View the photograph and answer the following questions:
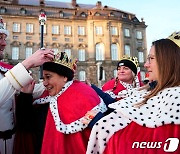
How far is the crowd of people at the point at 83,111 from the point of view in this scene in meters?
1.66

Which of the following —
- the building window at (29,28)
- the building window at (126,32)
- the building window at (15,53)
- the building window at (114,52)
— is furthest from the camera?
the building window at (126,32)

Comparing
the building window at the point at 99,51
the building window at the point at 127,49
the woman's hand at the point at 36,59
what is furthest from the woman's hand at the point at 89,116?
the building window at the point at 127,49

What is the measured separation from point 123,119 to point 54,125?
100 centimetres

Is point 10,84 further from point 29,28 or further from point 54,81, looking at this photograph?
point 29,28

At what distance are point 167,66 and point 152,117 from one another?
0.36 meters

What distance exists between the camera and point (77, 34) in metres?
38.7

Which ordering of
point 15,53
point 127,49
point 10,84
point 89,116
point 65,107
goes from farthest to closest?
Result: point 127,49
point 15,53
point 65,107
point 89,116
point 10,84

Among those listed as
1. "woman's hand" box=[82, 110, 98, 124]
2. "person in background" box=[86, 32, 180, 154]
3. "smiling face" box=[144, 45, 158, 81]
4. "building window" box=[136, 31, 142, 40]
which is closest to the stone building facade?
"building window" box=[136, 31, 142, 40]

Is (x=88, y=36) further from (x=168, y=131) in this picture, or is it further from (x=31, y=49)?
(x=168, y=131)

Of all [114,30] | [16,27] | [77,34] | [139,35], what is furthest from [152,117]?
[139,35]

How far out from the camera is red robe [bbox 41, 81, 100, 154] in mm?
2494

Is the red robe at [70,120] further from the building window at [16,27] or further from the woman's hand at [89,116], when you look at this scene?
the building window at [16,27]

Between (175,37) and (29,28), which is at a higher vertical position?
(29,28)

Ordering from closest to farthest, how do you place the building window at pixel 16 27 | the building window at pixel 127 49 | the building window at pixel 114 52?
the building window at pixel 16 27
the building window at pixel 114 52
the building window at pixel 127 49
